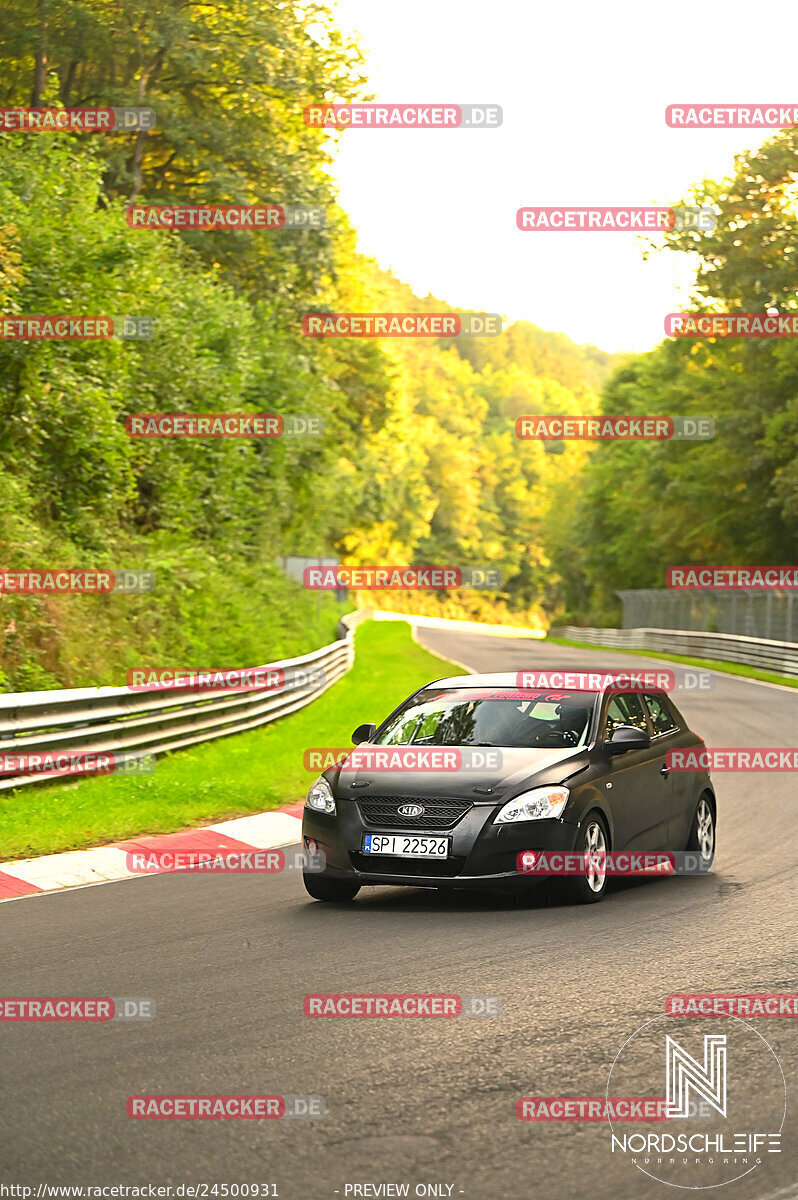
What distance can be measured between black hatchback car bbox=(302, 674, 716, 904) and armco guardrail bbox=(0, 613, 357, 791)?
4000mm

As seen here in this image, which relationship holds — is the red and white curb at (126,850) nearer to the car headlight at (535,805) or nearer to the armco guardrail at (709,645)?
the car headlight at (535,805)

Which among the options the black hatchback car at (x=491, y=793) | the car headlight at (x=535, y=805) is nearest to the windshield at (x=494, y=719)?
the black hatchback car at (x=491, y=793)

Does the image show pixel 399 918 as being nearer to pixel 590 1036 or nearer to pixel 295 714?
pixel 590 1036

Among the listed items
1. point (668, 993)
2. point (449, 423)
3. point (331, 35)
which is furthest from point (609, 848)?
point (449, 423)

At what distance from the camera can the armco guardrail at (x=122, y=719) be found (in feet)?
42.2

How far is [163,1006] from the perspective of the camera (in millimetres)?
6379

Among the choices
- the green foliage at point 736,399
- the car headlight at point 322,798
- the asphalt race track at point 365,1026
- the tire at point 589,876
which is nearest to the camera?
the asphalt race track at point 365,1026

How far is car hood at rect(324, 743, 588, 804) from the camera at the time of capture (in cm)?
883

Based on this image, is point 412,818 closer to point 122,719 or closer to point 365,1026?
point 365,1026

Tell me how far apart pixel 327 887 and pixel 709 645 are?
42163 millimetres

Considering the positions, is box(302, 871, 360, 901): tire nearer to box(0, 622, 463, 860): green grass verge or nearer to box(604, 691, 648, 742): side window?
box(604, 691, 648, 742): side window

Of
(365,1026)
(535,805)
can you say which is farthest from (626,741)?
(365,1026)

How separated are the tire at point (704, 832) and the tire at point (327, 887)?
9.63 feet

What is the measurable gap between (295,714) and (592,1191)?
1971cm
